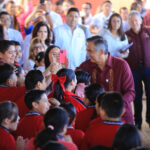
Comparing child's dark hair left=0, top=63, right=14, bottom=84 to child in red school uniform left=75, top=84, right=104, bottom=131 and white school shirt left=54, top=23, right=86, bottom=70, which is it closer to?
child in red school uniform left=75, top=84, right=104, bottom=131

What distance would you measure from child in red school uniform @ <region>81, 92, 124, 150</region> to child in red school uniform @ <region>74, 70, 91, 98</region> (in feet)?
3.20

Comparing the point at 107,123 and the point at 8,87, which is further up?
the point at 8,87

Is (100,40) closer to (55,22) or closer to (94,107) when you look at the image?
(94,107)

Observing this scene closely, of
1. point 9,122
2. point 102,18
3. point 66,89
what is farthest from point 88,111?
point 102,18

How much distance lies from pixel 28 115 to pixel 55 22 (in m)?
4.04

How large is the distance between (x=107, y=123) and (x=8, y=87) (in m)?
1.31

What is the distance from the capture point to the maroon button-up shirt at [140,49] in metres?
4.65

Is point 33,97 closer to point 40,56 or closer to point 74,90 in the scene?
point 74,90

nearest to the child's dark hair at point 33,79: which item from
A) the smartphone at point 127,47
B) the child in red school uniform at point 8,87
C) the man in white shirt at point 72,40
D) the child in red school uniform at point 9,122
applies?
the child in red school uniform at point 8,87

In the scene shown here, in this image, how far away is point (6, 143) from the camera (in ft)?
7.80

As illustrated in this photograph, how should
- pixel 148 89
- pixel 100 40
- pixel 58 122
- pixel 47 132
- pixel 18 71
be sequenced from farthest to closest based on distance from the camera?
1. pixel 148 89
2. pixel 18 71
3. pixel 100 40
4. pixel 58 122
5. pixel 47 132

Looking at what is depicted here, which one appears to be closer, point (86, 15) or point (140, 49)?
point (140, 49)

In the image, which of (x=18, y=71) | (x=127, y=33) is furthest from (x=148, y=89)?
(x=18, y=71)

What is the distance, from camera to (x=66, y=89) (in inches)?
120
